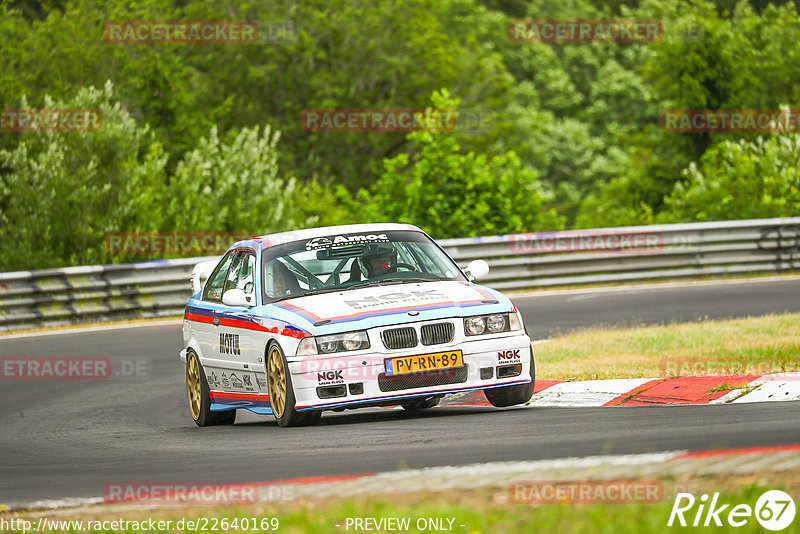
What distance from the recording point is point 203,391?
1092 centimetres

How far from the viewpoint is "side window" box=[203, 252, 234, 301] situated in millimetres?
11258

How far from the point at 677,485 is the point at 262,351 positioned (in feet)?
16.1

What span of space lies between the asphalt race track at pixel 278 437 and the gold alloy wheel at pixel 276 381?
0.22m

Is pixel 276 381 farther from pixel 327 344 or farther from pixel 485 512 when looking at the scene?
pixel 485 512

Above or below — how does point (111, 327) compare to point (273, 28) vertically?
below

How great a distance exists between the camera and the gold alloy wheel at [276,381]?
9.38 meters

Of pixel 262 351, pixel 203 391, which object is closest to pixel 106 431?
pixel 203 391

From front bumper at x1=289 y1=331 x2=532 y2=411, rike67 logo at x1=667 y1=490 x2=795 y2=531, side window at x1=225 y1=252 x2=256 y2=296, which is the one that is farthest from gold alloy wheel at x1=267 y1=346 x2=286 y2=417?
Result: rike67 logo at x1=667 y1=490 x2=795 y2=531

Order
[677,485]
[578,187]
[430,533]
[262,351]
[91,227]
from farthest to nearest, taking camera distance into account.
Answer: [578,187] → [91,227] → [262,351] → [677,485] → [430,533]

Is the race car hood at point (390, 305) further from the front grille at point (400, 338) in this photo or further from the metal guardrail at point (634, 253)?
the metal guardrail at point (634, 253)

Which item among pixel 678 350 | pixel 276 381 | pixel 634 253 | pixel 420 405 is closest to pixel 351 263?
pixel 420 405

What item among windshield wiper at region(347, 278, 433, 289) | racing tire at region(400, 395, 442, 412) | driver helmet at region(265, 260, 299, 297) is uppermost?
driver helmet at region(265, 260, 299, 297)

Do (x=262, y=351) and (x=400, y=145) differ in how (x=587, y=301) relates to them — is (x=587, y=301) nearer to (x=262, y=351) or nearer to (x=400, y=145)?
(x=262, y=351)

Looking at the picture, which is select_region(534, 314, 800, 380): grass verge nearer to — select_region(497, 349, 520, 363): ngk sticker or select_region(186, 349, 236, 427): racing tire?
select_region(497, 349, 520, 363): ngk sticker
